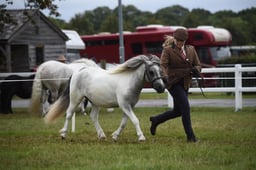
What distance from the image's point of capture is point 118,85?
12250 millimetres

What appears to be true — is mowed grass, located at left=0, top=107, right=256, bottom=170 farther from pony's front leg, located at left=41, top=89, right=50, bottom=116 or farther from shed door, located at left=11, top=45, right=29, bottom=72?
shed door, located at left=11, top=45, right=29, bottom=72

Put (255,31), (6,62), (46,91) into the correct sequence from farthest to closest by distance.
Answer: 1. (255,31)
2. (6,62)
3. (46,91)

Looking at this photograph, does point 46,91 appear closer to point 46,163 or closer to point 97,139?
point 97,139

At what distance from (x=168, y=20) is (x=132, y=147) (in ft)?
339

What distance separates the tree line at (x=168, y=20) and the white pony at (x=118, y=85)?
40.4 metres

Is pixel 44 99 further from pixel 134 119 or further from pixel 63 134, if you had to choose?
pixel 134 119

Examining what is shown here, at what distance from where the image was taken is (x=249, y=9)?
119 m

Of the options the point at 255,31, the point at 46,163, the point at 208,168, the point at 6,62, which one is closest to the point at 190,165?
the point at 208,168

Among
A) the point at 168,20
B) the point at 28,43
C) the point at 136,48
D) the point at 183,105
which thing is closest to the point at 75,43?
the point at 28,43

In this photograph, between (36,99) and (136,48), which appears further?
(136,48)

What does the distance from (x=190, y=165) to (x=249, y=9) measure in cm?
11321

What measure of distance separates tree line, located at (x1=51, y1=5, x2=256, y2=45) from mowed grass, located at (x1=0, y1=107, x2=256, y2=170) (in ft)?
127

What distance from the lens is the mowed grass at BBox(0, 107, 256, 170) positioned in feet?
30.0

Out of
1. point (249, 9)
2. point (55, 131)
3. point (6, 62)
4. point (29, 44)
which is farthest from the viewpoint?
point (249, 9)
